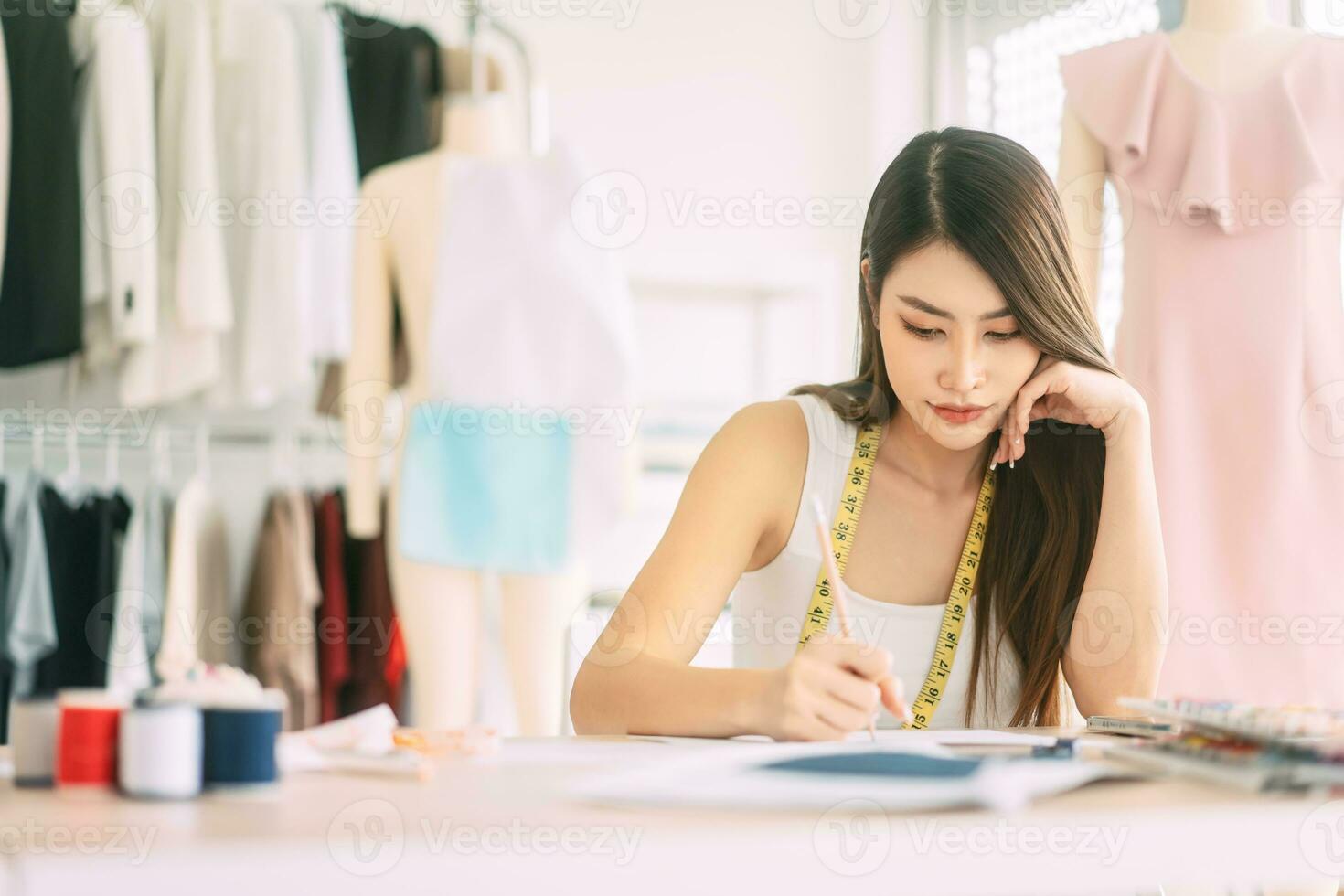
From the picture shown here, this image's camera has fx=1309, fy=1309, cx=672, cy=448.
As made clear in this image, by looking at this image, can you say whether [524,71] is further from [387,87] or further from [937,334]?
[937,334]

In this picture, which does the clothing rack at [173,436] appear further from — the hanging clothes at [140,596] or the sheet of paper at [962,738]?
the sheet of paper at [962,738]

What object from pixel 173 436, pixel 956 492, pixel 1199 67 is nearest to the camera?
pixel 956 492

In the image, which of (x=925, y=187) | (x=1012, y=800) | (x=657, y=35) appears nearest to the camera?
(x=1012, y=800)

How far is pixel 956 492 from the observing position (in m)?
1.66

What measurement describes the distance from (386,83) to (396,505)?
1.23 m

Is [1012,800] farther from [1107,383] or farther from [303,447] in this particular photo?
[303,447]

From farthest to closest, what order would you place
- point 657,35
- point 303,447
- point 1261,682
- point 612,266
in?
1. point 657,35
2. point 303,447
3. point 612,266
4. point 1261,682

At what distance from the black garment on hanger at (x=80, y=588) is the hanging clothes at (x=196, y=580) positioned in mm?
127

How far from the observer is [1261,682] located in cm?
193

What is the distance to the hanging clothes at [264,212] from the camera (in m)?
3.04

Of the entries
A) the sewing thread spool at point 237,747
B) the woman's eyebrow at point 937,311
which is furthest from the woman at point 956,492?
the sewing thread spool at point 237,747

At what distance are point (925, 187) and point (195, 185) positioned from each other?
2070mm

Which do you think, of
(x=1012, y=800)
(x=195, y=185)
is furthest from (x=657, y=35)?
(x=1012, y=800)

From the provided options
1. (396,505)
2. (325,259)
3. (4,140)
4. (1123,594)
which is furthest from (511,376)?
(1123,594)
